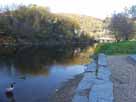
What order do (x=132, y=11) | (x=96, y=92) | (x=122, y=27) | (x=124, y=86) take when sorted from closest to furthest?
(x=96, y=92)
(x=124, y=86)
(x=122, y=27)
(x=132, y=11)

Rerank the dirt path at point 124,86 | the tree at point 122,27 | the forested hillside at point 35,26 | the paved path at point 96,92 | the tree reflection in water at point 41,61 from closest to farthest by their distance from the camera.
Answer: the paved path at point 96,92 < the dirt path at point 124,86 < the tree reflection in water at point 41,61 < the tree at point 122,27 < the forested hillside at point 35,26

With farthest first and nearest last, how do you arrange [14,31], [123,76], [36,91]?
[14,31], [36,91], [123,76]

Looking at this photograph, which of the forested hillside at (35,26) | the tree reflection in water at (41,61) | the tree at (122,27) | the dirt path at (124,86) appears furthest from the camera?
the forested hillside at (35,26)

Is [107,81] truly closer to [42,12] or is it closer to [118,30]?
[118,30]

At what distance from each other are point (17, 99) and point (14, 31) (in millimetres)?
52882

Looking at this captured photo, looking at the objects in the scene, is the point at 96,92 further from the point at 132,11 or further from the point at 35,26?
the point at 35,26

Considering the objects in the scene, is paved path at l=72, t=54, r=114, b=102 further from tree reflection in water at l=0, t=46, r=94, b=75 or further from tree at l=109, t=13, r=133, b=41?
tree at l=109, t=13, r=133, b=41

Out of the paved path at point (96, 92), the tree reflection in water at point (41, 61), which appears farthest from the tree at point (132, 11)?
the paved path at point (96, 92)

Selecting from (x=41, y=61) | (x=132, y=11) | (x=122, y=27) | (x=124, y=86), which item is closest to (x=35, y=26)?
(x=132, y=11)

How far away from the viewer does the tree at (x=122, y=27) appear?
172ft

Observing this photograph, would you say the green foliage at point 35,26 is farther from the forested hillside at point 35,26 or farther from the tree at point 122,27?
the tree at point 122,27

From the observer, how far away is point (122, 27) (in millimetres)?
52562

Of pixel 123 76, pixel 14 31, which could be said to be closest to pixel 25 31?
pixel 14 31

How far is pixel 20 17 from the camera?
7019 cm
